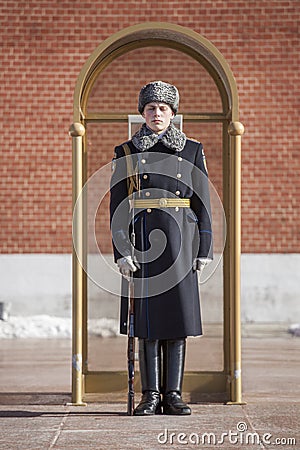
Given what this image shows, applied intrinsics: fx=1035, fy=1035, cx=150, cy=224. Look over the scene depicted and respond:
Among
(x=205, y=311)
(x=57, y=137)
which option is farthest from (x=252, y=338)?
(x=205, y=311)

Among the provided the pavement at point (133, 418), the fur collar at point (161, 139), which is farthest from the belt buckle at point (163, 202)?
the pavement at point (133, 418)

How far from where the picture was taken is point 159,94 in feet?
17.0

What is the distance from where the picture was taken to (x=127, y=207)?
527 cm

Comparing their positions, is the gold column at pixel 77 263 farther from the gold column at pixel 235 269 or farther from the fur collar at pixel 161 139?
the gold column at pixel 235 269

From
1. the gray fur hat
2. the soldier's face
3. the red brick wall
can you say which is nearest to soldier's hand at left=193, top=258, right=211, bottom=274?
the soldier's face

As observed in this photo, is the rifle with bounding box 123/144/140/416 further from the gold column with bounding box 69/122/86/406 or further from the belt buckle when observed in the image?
the gold column with bounding box 69/122/86/406

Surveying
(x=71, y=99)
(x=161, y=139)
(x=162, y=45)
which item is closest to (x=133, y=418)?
(x=161, y=139)

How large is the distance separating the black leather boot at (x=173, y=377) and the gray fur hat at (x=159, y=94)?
3.98 ft

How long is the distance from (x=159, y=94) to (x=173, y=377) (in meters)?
1.42

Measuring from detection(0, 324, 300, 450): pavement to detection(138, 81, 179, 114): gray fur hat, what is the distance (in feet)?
4.43

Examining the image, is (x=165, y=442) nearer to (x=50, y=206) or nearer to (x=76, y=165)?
(x=76, y=165)

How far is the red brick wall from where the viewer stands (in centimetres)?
1059

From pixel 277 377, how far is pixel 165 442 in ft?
8.62

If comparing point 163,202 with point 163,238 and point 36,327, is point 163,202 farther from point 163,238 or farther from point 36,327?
point 36,327
